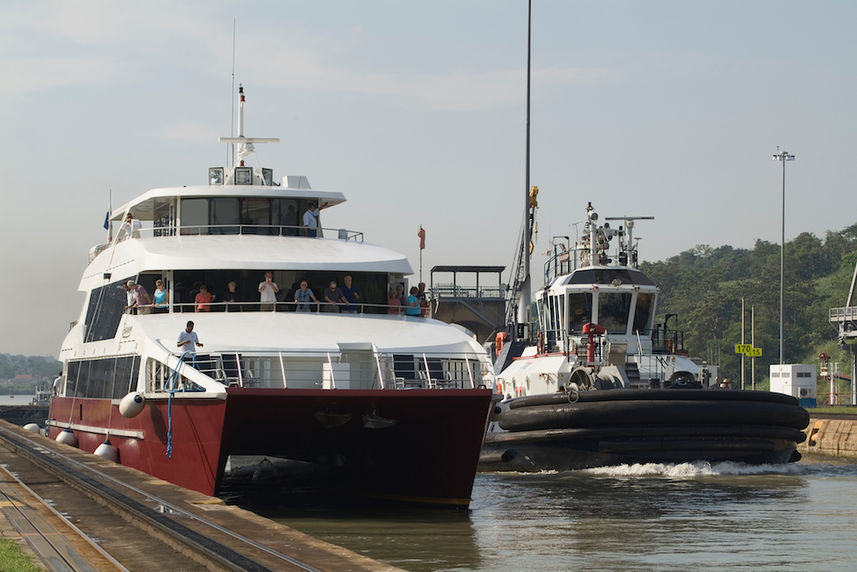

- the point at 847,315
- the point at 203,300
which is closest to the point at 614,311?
the point at 203,300

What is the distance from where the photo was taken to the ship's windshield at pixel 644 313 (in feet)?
95.4

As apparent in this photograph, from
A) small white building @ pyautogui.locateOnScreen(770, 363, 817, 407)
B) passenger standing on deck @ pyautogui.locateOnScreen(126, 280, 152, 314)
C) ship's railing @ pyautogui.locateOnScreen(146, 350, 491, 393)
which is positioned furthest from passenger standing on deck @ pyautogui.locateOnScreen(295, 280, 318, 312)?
small white building @ pyautogui.locateOnScreen(770, 363, 817, 407)

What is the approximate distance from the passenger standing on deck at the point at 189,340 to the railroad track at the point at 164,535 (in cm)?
207

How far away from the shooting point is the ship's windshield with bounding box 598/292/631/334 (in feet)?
94.8

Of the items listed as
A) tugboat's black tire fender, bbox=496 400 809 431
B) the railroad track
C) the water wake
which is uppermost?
tugboat's black tire fender, bbox=496 400 809 431

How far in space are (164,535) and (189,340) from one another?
5.91m

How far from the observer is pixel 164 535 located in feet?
39.9

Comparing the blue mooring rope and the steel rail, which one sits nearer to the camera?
the steel rail

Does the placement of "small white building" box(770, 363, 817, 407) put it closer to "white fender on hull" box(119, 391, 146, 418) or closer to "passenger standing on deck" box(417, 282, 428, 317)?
"passenger standing on deck" box(417, 282, 428, 317)

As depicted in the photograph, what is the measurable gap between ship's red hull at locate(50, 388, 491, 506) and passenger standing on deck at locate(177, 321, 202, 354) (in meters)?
0.76

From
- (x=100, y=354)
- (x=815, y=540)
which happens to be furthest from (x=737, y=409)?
(x=100, y=354)

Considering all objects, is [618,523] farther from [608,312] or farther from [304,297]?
[608,312]

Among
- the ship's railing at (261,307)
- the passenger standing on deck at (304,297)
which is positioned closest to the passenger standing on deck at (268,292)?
the ship's railing at (261,307)

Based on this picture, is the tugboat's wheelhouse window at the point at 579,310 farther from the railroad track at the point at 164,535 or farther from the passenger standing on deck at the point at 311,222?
the railroad track at the point at 164,535
